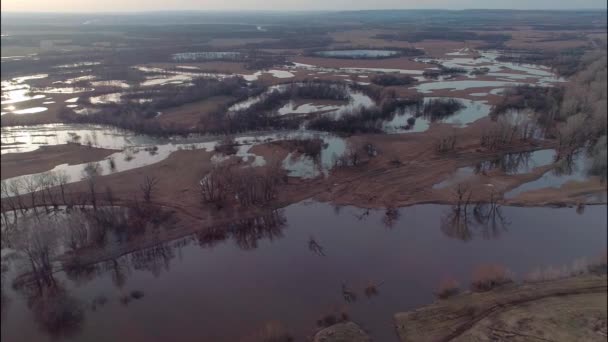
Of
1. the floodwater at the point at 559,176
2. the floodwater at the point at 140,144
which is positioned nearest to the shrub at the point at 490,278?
the floodwater at the point at 559,176

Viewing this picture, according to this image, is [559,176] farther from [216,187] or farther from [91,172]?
[91,172]

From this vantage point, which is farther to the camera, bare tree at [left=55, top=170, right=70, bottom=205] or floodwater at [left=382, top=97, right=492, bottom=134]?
floodwater at [left=382, top=97, right=492, bottom=134]

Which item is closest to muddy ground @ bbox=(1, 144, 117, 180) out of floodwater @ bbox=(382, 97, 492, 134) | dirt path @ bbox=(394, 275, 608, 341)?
dirt path @ bbox=(394, 275, 608, 341)

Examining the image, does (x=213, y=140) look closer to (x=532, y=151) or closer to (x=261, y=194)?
(x=261, y=194)

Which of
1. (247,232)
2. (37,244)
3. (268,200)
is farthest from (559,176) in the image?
(37,244)

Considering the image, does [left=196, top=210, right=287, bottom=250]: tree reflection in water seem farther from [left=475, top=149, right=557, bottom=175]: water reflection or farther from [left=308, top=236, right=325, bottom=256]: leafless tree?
[left=475, top=149, right=557, bottom=175]: water reflection

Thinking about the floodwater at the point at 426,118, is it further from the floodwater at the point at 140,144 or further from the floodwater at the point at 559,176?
the floodwater at the point at 559,176
